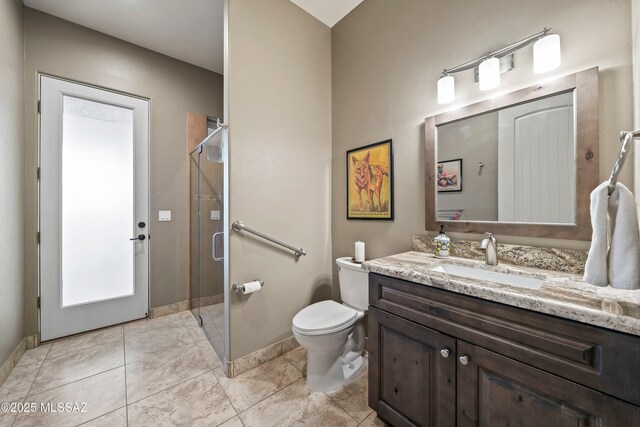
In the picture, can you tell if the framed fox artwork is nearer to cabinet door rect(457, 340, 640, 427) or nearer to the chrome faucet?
the chrome faucet

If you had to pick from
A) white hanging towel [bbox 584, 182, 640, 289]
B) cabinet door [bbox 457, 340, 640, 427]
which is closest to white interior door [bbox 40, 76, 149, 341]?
cabinet door [bbox 457, 340, 640, 427]

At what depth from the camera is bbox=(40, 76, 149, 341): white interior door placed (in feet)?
6.86

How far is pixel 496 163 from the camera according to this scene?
135 cm

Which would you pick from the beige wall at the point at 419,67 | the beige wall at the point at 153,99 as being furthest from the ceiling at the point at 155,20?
the beige wall at the point at 419,67

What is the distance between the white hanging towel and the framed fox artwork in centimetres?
112

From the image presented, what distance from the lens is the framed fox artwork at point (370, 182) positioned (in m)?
1.84

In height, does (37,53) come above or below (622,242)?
above

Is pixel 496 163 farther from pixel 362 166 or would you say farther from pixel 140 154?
pixel 140 154

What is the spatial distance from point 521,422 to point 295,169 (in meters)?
1.90

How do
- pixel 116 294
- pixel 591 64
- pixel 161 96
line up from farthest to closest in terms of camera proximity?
1. pixel 161 96
2. pixel 116 294
3. pixel 591 64

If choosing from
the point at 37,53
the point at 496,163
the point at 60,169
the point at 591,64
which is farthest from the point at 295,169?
the point at 37,53

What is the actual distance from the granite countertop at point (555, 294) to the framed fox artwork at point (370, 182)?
75 centimetres

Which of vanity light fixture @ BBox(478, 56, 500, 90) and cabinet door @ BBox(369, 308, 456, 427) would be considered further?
vanity light fixture @ BBox(478, 56, 500, 90)

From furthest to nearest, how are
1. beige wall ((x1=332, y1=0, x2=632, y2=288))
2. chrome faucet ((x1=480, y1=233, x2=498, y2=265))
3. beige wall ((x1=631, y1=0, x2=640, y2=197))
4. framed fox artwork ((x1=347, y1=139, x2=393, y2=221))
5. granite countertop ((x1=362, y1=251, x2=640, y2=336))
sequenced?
framed fox artwork ((x1=347, y1=139, x2=393, y2=221)) → chrome faucet ((x1=480, y1=233, x2=498, y2=265)) → beige wall ((x1=332, y1=0, x2=632, y2=288)) → beige wall ((x1=631, y1=0, x2=640, y2=197)) → granite countertop ((x1=362, y1=251, x2=640, y2=336))
